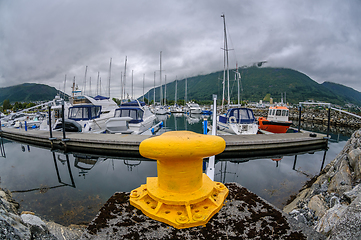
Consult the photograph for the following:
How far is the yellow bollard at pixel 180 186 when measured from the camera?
190 cm

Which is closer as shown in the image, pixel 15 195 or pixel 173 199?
pixel 173 199

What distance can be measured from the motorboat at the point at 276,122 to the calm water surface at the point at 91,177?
197 inches

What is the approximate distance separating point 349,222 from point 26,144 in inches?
777

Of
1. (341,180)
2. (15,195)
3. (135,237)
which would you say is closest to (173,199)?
(135,237)

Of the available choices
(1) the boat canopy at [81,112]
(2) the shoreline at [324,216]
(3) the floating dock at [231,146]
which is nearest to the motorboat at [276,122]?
(3) the floating dock at [231,146]

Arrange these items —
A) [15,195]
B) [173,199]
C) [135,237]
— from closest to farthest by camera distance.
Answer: [135,237]
[173,199]
[15,195]

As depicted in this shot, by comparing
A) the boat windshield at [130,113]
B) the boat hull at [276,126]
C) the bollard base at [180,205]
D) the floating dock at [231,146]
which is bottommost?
the floating dock at [231,146]

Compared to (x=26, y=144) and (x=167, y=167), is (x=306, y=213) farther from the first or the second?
(x=26, y=144)

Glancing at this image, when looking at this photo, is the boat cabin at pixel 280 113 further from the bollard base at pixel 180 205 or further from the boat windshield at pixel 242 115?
the bollard base at pixel 180 205

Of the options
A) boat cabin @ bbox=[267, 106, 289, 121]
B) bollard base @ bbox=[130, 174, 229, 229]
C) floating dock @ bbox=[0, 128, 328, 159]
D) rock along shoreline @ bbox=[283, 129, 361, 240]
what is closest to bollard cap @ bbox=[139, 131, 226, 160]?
bollard base @ bbox=[130, 174, 229, 229]

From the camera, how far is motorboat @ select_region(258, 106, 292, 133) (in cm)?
1695

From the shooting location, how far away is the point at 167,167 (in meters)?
2.17

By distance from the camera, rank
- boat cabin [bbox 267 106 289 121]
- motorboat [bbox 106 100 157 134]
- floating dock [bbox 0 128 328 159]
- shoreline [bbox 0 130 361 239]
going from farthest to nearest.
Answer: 1. boat cabin [bbox 267 106 289 121]
2. motorboat [bbox 106 100 157 134]
3. floating dock [bbox 0 128 328 159]
4. shoreline [bbox 0 130 361 239]

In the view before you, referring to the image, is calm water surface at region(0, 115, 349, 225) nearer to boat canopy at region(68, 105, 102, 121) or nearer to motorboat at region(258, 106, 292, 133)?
boat canopy at region(68, 105, 102, 121)
